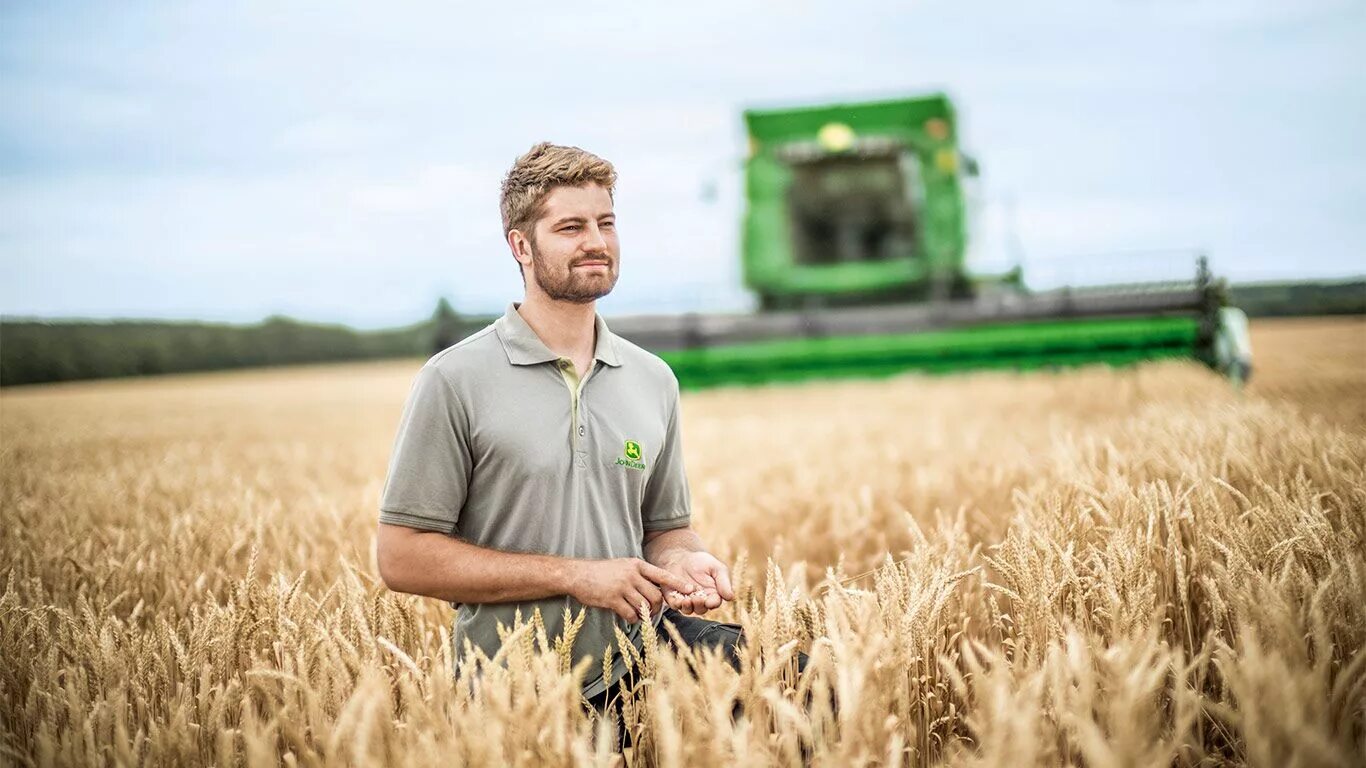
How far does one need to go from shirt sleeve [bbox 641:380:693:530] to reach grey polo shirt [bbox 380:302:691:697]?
0.50ft

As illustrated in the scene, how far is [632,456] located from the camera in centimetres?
181

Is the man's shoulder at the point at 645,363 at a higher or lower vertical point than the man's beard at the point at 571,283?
lower


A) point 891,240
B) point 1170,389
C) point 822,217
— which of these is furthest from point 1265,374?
point 822,217

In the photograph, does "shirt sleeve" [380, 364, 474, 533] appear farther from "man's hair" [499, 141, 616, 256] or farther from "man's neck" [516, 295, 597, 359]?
"man's hair" [499, 141, 616, 256]

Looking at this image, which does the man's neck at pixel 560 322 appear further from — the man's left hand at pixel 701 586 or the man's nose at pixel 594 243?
the man's left hand at pixel 701 586

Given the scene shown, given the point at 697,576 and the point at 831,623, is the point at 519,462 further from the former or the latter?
the point at 831,623

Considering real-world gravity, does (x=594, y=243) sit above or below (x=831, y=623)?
above

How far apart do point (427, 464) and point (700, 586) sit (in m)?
0.54

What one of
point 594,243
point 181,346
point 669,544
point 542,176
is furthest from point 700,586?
point 181,346

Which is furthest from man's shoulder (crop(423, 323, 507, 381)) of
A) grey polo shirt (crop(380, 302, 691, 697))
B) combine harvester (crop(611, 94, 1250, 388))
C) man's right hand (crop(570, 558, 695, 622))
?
combine harvester (crop(611, 94, 1250, 388))

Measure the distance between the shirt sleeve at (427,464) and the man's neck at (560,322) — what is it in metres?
0.22

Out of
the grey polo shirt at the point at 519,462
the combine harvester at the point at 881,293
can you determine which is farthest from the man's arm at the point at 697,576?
the combine harvester at the point at 881,293

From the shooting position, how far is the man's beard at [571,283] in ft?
5.56

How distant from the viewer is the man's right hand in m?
1.57
